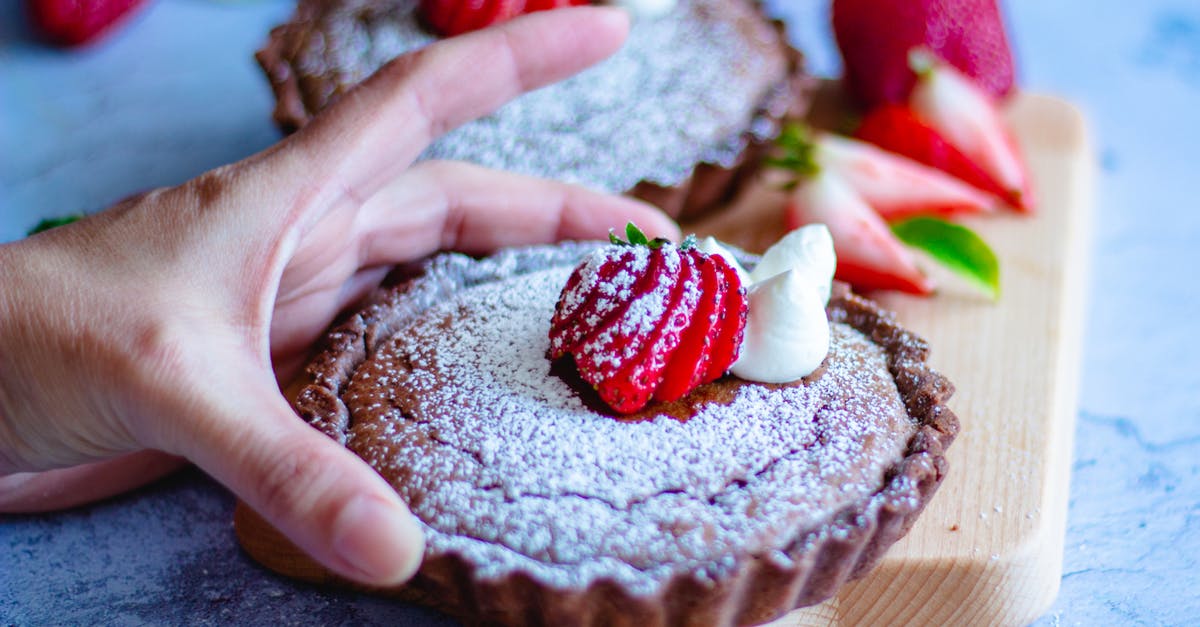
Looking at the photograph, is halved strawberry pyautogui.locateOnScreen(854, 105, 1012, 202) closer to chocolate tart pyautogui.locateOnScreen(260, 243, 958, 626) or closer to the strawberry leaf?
the strawberry leaf

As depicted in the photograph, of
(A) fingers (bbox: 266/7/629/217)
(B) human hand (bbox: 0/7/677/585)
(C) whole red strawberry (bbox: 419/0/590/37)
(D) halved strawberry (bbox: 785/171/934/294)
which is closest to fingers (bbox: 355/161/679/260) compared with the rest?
(B) human hand (bbox: 0/7/677/585)

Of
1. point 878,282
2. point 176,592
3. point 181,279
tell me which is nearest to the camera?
point 181,279

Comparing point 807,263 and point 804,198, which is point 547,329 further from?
point 804,198

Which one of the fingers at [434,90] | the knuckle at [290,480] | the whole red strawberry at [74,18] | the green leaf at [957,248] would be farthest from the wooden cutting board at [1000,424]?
the whole red strawberry at [74,18]

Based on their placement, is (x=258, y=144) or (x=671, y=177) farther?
(x=258, y=144)

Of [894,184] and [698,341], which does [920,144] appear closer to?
[894,184]

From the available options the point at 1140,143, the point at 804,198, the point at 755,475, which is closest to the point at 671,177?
the point at 804,198

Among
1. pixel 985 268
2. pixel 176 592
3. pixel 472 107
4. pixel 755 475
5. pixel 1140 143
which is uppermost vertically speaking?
pixel 472 107
